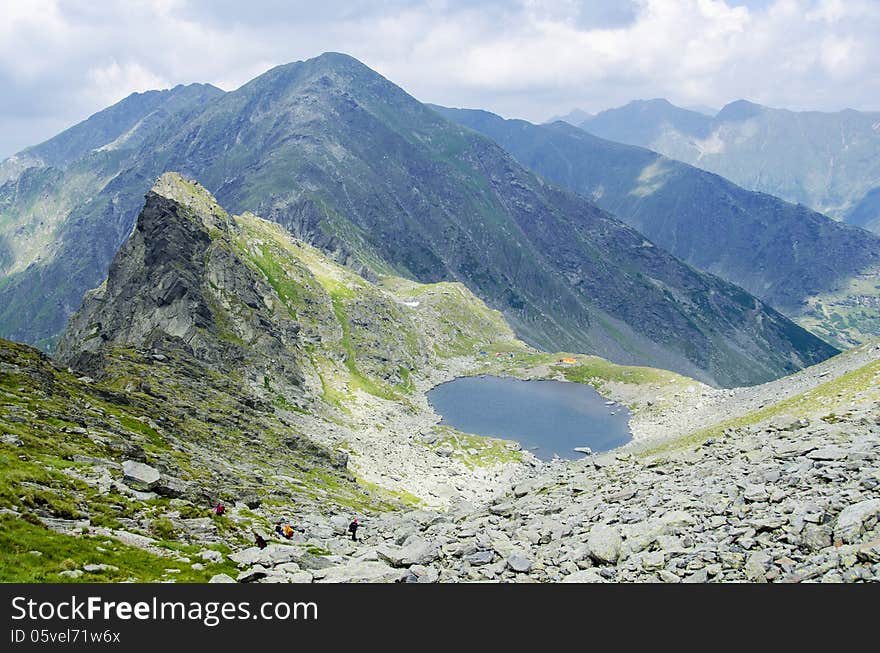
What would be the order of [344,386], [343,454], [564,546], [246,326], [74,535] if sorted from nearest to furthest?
[74,535] → [564,546] → [343,454] → [246,326] → [344,386]

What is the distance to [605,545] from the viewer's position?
1186 inches

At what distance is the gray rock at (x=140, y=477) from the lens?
41125mm

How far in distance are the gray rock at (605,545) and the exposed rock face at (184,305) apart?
355 feet

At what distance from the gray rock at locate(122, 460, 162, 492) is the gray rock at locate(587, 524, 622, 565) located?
28.5 metres

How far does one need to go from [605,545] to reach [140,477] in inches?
1189

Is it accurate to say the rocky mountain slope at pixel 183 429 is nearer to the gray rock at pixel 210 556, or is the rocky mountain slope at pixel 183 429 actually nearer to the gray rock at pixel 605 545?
the gray rock at pixel 210 556

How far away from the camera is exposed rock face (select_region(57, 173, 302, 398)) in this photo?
449 ft

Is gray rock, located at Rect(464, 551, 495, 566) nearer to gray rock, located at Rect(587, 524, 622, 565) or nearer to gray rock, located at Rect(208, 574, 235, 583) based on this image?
gray rock, located at Rect(587, 524, 622, 565)

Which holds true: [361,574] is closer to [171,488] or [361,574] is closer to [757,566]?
[757,566]

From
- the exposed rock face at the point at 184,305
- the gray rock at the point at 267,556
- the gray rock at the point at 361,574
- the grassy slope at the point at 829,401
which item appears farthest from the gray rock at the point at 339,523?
the exposed rock face at the point at 184,305

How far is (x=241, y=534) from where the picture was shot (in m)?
38.4
